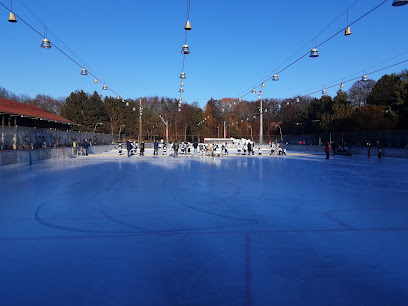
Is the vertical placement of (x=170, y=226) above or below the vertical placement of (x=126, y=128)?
below

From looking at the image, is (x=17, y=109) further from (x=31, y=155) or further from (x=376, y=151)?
(x=376, y=151)

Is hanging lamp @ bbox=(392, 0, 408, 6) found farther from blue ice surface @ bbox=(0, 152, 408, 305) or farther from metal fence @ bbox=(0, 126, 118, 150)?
metal fence @ bbox=(0, 126, 118, 150)

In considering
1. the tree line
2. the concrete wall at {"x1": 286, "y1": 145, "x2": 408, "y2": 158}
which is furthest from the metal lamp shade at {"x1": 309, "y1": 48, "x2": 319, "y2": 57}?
the tree line

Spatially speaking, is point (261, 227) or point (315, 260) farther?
point (261, 227)

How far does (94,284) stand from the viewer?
3559 millimetres

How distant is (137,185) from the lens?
11.1m

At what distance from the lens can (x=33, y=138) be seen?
23.8m

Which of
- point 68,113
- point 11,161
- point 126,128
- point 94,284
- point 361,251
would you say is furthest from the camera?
point 126,128

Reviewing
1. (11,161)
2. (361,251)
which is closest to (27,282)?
(361,251)

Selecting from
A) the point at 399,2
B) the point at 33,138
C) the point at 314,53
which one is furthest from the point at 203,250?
the point at 33,138

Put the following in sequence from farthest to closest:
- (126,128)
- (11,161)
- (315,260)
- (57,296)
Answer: (126,128), (11,161), (315,260), (57,296)

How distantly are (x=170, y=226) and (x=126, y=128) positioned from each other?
303 feet

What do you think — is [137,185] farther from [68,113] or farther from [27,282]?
[68,113]

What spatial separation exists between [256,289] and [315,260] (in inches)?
47.7
